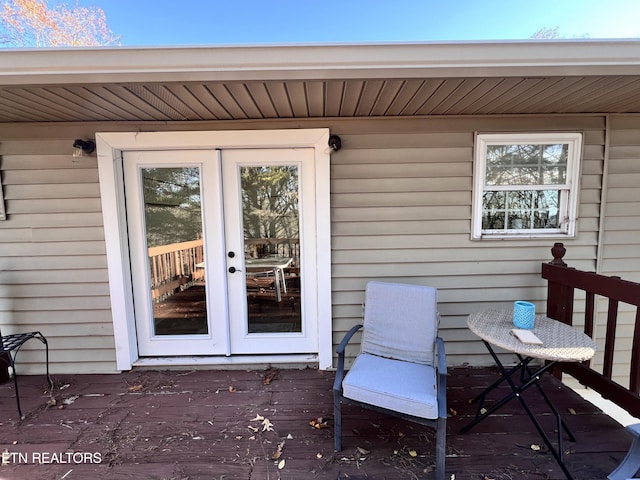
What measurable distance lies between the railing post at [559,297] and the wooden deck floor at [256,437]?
1.86 feet

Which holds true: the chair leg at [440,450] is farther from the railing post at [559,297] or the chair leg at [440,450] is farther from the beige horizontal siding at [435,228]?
the railing post at [559,297]

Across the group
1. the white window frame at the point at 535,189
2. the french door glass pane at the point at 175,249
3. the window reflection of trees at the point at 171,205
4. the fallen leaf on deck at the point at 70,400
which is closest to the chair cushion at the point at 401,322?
the white window frame at the point at 535,189

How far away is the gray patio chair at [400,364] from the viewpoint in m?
1.71

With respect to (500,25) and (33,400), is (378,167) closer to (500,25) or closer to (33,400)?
(33,400)

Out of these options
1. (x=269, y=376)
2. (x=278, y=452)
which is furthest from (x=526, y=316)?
(x=269, y=376)

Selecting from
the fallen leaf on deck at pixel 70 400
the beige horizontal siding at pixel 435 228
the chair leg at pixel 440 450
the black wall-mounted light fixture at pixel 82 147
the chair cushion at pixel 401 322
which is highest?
the black wall-mounted light fixture at pixel 82 147

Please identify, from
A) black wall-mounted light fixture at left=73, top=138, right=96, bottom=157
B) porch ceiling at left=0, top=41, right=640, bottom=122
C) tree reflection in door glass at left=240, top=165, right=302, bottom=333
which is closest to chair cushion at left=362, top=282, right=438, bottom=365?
tree reflection in door glass at left=240, top=165, right=302, bottom=333

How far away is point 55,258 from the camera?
8.82ft

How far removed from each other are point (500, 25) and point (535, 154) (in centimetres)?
655

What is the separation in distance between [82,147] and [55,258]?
1006 millimetres

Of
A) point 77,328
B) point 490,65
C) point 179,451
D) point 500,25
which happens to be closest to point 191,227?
point 77,328

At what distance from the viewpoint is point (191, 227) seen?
2.75 meters

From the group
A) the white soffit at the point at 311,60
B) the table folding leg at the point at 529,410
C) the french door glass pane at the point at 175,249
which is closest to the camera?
the white soffit at the point at 311,60

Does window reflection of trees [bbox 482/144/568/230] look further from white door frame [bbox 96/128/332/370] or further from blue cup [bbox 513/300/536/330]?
white door frame [bbox 96/128/332/370]
